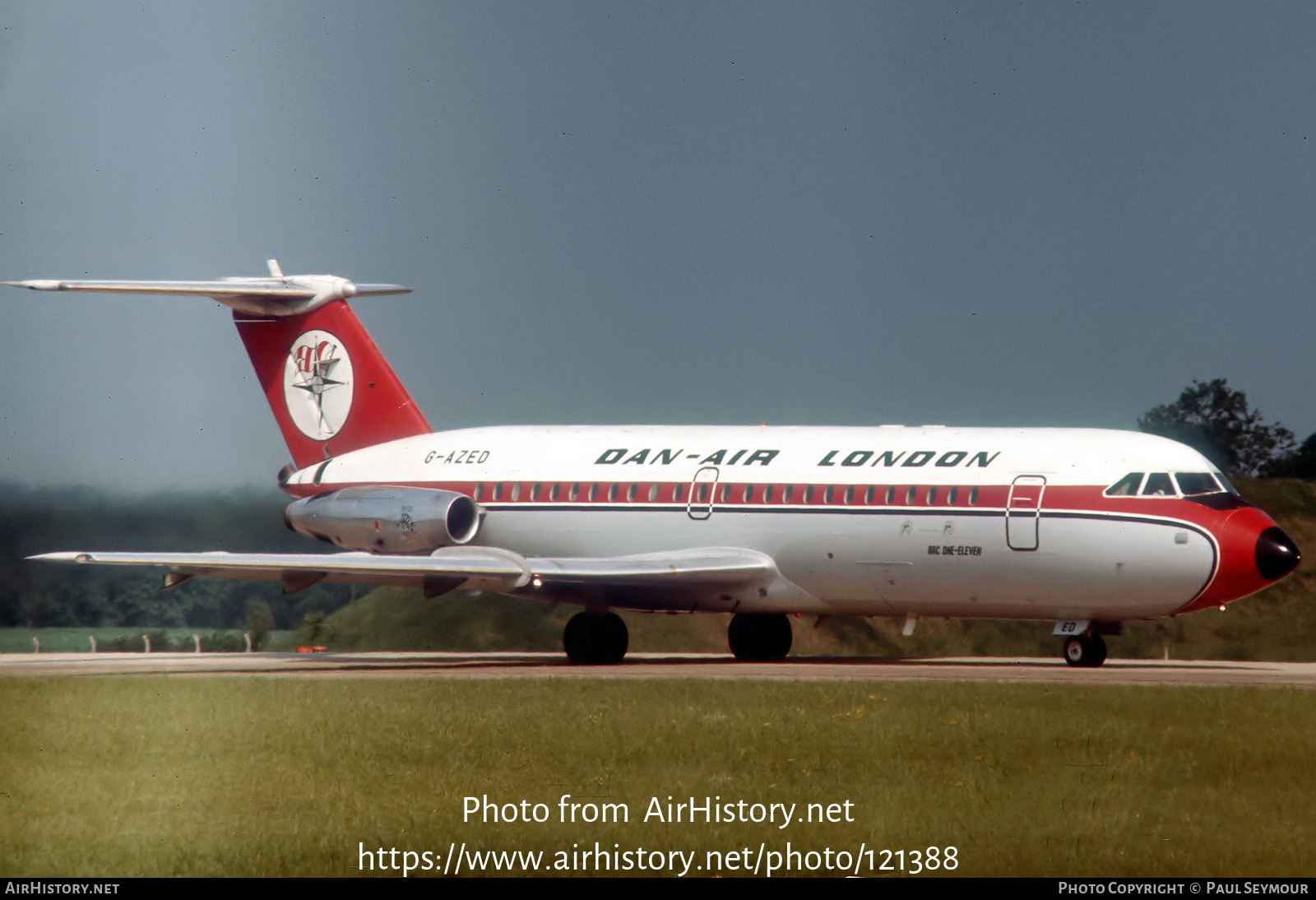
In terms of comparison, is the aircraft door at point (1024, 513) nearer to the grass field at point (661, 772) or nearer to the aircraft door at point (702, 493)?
the grass field at point (661, 772)

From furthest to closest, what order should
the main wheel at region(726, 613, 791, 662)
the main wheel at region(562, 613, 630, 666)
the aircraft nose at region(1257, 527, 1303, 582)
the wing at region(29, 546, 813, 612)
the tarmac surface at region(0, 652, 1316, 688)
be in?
the main wheel at region(726, 613, 791, 662), the main wheel at region(562, 613, 630, 666), the wing at region(29, 546, 813, 612), the aircraft nose at region(1257, 527, 1303, 582), the tarmac surface at region(0, 652, 1316, 688)

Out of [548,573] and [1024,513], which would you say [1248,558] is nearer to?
[1024,513]

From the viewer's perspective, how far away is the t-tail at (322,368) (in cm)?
3753

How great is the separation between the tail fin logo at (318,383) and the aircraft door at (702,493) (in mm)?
8623

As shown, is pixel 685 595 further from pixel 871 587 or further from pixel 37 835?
pixel 37 835

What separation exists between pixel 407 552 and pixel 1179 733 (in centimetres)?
1828

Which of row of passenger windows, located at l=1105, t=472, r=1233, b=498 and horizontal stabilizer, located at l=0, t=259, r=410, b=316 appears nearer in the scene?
row of passenger windows, located at l=1105, t=472, r=1233, b=498

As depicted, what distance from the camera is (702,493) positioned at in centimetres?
3253

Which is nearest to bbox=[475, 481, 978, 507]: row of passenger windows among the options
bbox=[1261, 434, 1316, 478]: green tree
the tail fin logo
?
the tail fin logo

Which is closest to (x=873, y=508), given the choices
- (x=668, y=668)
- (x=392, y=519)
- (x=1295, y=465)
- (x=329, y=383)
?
(x=668, y=668)

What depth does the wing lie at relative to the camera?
97.9ft

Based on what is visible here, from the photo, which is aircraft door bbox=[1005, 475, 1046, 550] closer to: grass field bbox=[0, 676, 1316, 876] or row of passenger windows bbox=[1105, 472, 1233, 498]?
row of passenger windows bbox=[1105, 472, 1233, 498]

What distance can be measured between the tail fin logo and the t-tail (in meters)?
0.02

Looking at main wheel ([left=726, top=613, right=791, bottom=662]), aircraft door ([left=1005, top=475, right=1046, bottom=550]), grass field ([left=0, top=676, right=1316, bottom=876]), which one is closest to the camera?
grass field ([left=0, top=676, right=1316, bottom=876])
